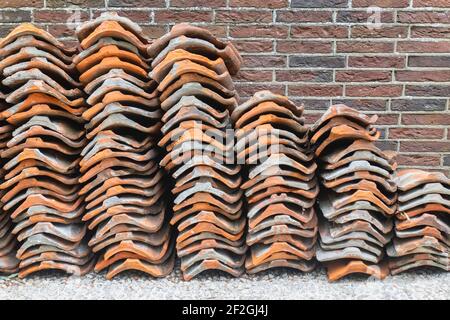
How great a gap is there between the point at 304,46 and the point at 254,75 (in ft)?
1.31

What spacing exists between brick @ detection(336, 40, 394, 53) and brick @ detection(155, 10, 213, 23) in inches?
36.7

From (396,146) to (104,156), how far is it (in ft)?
7.01

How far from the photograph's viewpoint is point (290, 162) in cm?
238

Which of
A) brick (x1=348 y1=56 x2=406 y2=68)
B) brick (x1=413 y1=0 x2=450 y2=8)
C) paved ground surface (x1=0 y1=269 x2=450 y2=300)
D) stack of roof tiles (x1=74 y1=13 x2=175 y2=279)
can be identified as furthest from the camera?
brick (x1=348 y1=56 x2=406 y2=68)

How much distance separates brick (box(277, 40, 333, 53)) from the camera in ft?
Answer: 10.6

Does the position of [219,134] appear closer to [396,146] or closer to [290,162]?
[290,162]

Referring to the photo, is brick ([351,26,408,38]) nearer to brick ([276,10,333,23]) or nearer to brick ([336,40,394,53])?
brick ([336,40,394,53])

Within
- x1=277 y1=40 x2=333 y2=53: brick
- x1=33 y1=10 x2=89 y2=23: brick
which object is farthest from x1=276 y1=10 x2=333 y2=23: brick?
x1=33 y1=10 x2=89 y2=23: brick

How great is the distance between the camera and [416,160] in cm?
343

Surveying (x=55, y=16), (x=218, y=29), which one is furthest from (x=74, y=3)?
(x=218, y=29)

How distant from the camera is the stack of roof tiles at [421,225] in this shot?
2.43 m

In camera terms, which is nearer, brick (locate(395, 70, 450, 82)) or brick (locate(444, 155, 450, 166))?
brick (locate(395, 70, 450, 82))

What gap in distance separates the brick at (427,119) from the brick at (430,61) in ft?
1.14
